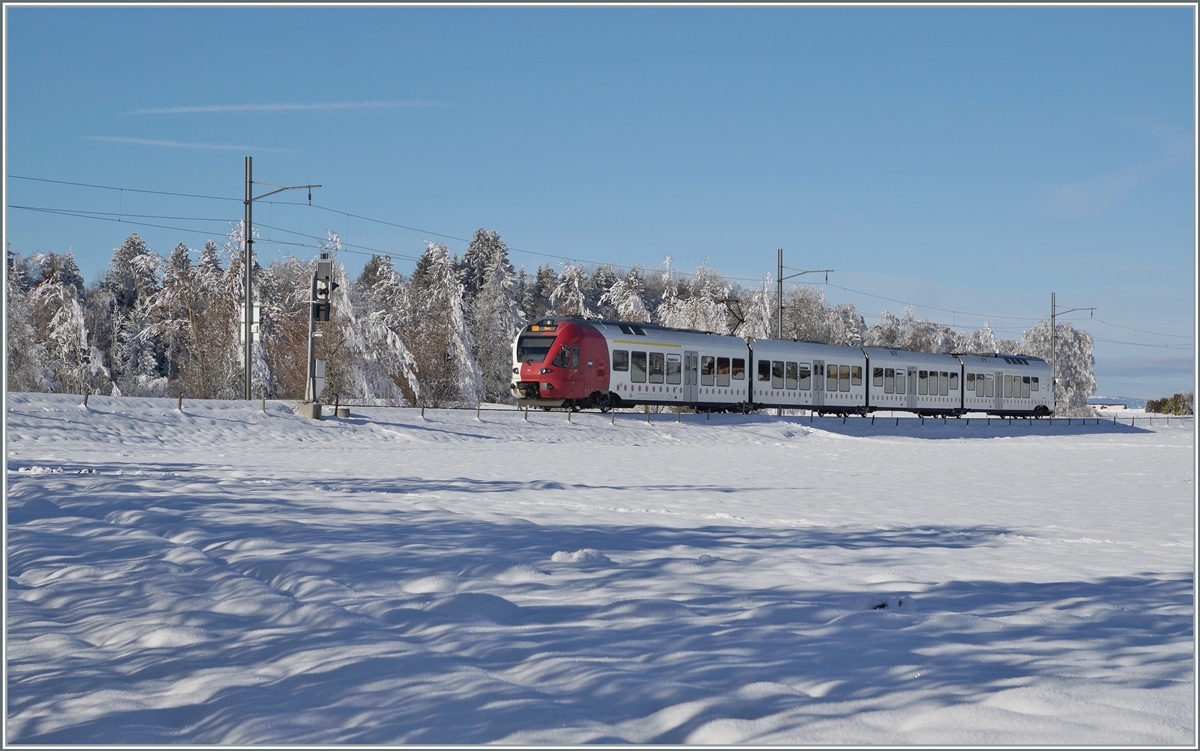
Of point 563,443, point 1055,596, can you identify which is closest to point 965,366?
point 563,443

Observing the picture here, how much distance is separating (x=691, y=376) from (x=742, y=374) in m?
3.25

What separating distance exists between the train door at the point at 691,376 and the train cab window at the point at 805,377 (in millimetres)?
6638

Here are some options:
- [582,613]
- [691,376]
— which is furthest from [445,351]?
[582,613]

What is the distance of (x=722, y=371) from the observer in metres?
39.4

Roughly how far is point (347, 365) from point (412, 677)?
51.5 m

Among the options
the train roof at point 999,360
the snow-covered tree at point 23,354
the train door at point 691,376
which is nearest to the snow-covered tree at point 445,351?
the snow-covered tree at point 23,354

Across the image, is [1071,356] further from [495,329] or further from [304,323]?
[304,323]

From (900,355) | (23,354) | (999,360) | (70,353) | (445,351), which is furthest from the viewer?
(445,351)

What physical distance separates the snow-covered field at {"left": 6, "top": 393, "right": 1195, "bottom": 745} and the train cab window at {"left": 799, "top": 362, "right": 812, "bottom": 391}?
2847cm

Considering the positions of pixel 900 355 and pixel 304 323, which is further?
pixel 304 323

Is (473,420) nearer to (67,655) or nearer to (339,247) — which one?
(67,655)

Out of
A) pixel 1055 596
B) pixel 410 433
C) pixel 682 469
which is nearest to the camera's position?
pixel 1055 596

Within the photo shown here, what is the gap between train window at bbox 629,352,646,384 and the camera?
36062mm

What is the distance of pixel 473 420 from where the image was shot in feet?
97.4
